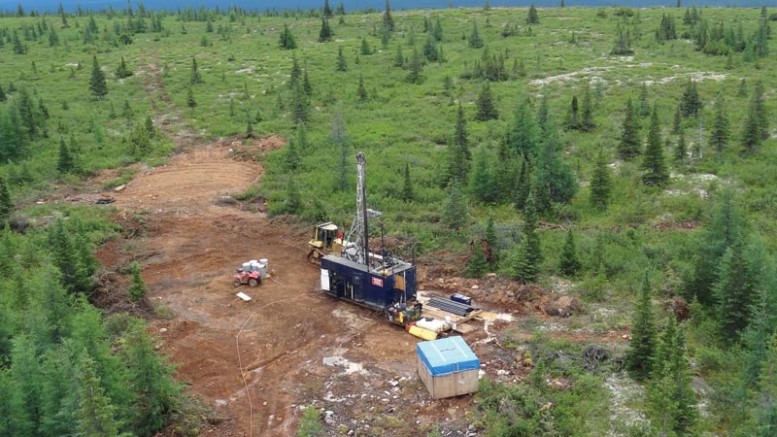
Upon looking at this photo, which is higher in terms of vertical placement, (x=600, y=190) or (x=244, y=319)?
(x=600, y=190)

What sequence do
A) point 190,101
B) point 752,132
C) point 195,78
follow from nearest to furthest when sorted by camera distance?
point 752,132
point 190,101
point 195,78

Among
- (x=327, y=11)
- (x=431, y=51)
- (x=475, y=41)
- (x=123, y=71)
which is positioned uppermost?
(x=327, y=11)

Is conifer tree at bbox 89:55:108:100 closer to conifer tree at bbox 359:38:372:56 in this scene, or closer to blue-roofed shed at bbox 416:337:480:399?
conifer tree at bbox 359:38:372:56

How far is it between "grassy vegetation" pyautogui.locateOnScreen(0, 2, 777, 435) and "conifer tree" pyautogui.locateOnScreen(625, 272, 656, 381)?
1457mm

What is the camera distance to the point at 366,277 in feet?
76.0

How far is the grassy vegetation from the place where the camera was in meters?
26.8

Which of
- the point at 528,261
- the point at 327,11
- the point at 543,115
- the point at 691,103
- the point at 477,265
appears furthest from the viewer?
the point at 327,11

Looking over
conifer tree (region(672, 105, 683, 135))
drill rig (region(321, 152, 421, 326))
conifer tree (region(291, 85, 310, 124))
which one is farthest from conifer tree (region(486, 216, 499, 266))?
conifer tree (region(291, 85, 310, 124))

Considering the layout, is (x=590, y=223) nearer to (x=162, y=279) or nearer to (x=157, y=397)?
(x=162, y=279)

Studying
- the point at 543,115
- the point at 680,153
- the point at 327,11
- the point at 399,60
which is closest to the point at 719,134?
the point at 680,153

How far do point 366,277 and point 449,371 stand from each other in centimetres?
595

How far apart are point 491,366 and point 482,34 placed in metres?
54.5

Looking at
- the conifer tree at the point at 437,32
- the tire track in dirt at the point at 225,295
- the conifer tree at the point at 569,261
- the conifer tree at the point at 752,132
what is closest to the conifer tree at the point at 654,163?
the conifer tree at the point at 752,132

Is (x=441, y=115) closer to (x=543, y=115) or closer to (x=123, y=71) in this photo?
(x=543, y=115)
